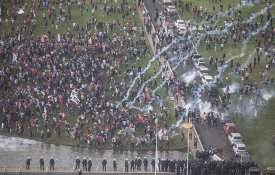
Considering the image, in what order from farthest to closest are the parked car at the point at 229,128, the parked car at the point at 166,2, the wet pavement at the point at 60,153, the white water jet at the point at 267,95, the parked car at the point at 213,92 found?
the parked car at the point at 166,2, the white water jet at the point at 267,95, the parked car at the point at 213,92, the parked car at the point at 229,128, the wet pavement at the point at 60,153

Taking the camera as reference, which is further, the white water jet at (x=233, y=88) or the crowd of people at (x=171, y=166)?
the white water jet at (x=233, y=88)

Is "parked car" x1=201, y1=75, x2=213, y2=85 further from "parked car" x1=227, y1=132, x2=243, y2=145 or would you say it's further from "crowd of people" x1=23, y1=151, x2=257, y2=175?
"crowd of people" x1=23, y1=151, x2=257, y2=175

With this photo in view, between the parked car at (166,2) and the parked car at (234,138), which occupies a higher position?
the parked car at (166,2)

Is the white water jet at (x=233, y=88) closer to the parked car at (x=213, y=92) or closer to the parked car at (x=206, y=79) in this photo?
the parked car at (x=213, y=92)

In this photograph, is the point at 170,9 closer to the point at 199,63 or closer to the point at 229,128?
the point at 199,63

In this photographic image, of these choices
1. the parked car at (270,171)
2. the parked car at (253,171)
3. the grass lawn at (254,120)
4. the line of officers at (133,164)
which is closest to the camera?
the parked car at (253,171)

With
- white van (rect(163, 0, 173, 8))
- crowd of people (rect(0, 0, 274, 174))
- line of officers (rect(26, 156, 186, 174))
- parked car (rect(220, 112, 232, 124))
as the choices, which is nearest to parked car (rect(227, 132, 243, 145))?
parked car (rect(220, 112, 232, 124))

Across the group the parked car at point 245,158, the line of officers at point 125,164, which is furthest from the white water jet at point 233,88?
the line of officers at point 125,164

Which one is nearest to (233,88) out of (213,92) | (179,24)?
(213,92)

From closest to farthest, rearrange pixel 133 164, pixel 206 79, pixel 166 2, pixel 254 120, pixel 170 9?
1. pixel 133 164
2. pixel 254 120
3. pixel 206 79
4. pixel 170 9
5. pixel 166 2

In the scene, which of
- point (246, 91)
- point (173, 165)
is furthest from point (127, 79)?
point (173, 165)

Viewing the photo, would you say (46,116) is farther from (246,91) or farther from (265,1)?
(265,1)
